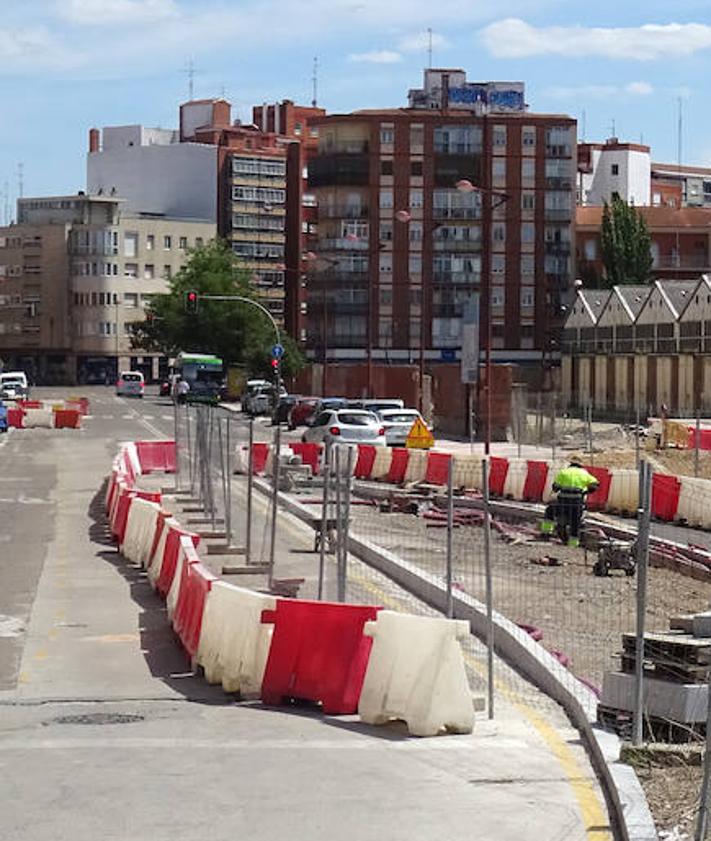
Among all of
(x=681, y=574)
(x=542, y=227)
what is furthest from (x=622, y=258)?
(x=681, y=574)

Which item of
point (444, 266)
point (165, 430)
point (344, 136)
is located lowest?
point (165, 430)

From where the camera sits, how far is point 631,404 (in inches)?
3241

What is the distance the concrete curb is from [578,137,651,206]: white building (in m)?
132

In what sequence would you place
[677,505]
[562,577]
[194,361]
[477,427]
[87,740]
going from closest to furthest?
[87,740] < [562,577] < [677,505] < [477,427] < [194,361]

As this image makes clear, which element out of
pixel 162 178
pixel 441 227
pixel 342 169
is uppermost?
pixel 162 178

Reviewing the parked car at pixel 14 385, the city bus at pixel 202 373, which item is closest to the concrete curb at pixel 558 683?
the parked car at pixel 14 385

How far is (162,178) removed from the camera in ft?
579

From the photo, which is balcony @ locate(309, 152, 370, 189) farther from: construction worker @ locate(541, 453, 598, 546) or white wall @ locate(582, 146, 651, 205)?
construction worker @ locate(541, 453, 598, 546)

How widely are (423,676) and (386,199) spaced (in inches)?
4241

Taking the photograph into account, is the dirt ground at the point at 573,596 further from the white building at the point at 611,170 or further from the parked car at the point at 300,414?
the white building at the point at 611,170

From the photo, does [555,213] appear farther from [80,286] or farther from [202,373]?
[80,286]

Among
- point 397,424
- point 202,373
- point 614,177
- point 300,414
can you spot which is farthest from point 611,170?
point 397,424

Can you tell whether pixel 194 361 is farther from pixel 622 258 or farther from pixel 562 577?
pixel 562 577

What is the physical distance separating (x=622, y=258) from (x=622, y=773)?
104 m
